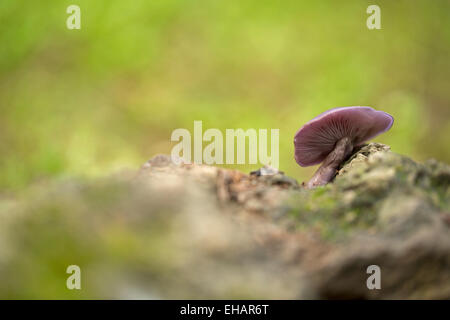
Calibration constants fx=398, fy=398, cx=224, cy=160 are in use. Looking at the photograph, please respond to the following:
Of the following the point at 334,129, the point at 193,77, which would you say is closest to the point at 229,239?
the point at 334,129

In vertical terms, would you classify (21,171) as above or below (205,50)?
below

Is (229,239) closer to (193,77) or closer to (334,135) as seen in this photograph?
(334,135)

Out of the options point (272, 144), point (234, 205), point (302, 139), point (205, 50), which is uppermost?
point (205, 50)

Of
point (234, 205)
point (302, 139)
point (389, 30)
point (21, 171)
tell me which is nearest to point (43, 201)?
point (234, 205)

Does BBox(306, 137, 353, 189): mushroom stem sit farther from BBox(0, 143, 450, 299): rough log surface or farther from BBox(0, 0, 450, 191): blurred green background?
BBox(0, 0, 450, 191): blurred green background

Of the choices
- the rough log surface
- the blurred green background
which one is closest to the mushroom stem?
the rough log surface

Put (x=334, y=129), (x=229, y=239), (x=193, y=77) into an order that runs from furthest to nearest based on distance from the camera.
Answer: (x=193, y=77) < (x=334, y=129) < (x=229, y=239)

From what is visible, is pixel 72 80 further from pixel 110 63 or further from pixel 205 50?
pixel 205 50
